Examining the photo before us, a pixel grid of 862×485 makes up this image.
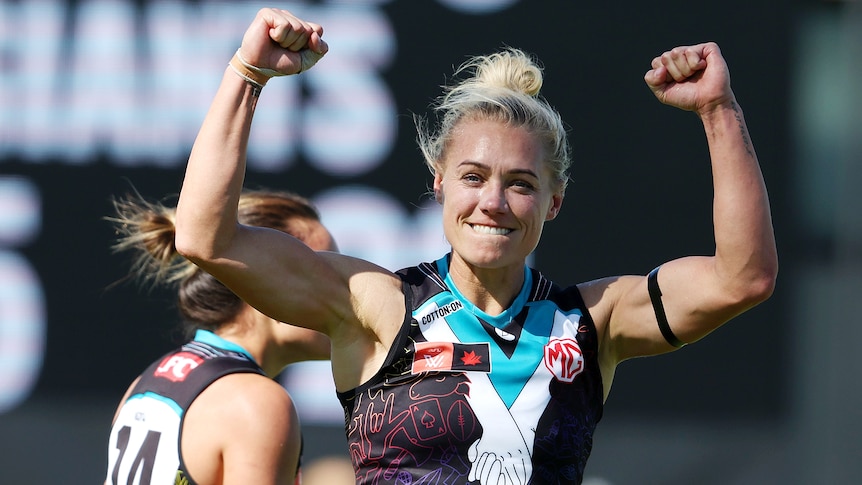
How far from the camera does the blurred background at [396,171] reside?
423 centimetres

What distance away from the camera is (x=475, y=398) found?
205cm

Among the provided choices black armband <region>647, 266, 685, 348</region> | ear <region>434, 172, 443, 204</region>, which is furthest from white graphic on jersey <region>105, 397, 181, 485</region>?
black armband <region>647, 266, 685, 348</region>

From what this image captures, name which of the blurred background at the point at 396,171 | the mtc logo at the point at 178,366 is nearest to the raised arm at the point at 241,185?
the mtc logo at the point at 178,366

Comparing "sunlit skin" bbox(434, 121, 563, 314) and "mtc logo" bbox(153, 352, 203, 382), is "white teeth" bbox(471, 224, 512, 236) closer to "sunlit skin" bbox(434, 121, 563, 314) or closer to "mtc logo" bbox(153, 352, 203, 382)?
"sunlit skin" bbox(434, 121, 563, 314)

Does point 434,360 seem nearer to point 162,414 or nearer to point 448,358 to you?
point 448,358

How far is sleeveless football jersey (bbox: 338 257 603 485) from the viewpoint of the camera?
6.64 feet

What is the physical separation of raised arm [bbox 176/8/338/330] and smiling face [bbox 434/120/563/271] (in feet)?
1.04

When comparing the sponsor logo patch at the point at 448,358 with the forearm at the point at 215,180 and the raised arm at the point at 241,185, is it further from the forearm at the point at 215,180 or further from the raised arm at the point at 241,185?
the forearm at the point at 215,180

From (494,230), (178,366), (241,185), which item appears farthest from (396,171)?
(241,185)

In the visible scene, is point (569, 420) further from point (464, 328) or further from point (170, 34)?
point (170, 34)

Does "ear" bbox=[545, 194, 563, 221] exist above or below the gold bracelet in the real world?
below

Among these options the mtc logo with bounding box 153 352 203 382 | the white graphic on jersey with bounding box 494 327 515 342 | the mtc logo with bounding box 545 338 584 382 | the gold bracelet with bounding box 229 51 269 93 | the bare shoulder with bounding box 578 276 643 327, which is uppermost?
the gold bracelet with bounding box 229 51 269 93

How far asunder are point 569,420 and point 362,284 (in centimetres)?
46

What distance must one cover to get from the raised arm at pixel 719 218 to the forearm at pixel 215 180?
0.76 metres
